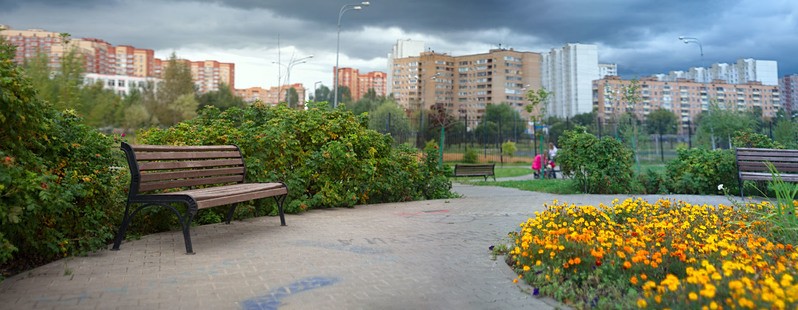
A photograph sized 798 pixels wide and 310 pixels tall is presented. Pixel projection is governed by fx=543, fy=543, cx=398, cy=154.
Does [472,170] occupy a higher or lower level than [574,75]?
lower

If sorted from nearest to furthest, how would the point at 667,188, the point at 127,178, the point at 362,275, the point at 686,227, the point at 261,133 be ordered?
the point at 362,275, the point at 686,227, the point at 127,178, the point at 261,133, the point at 667,188

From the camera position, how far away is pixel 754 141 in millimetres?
12297

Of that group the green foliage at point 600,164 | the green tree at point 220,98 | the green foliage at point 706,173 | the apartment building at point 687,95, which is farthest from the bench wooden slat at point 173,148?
the apartment building at point 687,95

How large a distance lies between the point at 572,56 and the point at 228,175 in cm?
7340

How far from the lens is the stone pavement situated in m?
3.51

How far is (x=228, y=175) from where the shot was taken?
21.8 feet

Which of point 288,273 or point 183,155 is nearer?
point 288,273

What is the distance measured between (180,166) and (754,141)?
1229cm

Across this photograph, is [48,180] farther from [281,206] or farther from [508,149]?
[508,149]

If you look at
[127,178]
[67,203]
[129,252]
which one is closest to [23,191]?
[67,203]

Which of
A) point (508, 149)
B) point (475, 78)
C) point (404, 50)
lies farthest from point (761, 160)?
point (475, 78)

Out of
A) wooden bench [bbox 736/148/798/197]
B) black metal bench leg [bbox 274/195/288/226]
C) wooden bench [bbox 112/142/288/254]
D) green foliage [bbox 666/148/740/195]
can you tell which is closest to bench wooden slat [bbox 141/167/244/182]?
wooden bench [bbox 112/142/288/254]

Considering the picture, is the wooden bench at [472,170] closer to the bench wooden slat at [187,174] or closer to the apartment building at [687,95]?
the bench wooden slat at [187,174]

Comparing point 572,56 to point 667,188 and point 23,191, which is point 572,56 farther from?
point 23,191
